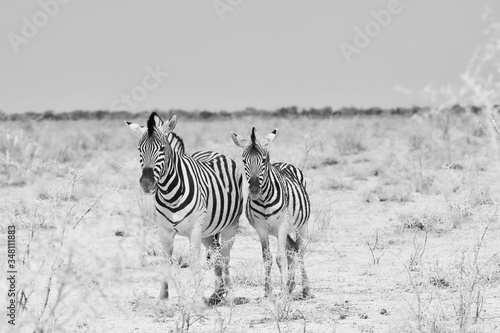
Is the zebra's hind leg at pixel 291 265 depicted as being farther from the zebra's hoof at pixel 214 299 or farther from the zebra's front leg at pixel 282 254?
the zebra's hoof at pixel 214 299

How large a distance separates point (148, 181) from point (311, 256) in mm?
3269

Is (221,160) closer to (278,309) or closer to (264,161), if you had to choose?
(264,161)

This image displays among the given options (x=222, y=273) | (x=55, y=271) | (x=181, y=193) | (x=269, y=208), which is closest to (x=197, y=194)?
(x=181, y=193)

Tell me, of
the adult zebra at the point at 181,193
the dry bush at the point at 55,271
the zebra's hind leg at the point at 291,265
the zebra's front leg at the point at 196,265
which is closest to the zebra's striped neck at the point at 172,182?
the adult zebra at the point at 181,193

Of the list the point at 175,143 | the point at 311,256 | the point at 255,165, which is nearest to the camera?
the point at 255,165

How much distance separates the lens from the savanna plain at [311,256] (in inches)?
227

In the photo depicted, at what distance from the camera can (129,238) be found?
1057 cm

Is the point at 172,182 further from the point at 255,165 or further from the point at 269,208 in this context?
the point at 269,208

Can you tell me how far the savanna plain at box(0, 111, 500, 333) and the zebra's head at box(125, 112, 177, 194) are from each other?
1.25 ft

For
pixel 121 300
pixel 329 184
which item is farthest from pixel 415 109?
pixel 121 300

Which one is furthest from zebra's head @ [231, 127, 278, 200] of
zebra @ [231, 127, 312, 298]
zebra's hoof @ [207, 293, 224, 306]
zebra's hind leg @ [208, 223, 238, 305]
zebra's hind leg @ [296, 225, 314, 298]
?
zebra's hoof @ [207, 293, 224, 306]

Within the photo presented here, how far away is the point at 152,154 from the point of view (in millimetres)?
6773

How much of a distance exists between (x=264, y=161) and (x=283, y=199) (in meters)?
0.38

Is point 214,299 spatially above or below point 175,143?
below
